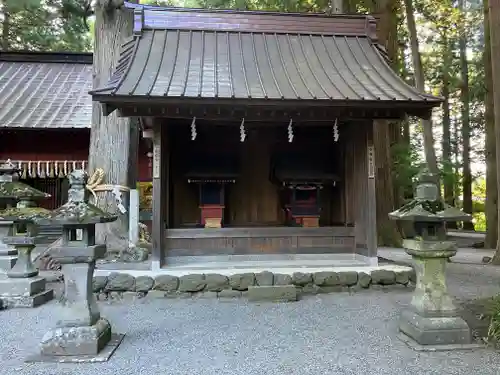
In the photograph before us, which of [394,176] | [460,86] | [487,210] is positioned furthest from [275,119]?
[460,86]

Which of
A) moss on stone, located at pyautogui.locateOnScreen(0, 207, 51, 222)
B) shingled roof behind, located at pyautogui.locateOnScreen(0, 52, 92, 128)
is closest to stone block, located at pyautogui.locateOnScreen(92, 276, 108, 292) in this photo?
moss on stone, located at pyautogui.locateOnScreen(0, 207, 51, 222)

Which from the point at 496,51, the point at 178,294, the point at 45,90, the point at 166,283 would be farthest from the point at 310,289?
the point at 45,90

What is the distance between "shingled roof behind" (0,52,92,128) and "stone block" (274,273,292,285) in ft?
23.8

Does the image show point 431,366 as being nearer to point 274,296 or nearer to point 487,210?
point 274,296

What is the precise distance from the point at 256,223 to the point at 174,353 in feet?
13.8

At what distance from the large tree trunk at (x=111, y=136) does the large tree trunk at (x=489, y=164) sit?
31.3 ft

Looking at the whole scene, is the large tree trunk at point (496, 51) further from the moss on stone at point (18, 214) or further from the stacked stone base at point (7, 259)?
the stacked stone base at point (7, 259)

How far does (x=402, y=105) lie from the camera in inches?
217

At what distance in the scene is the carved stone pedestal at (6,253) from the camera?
251 inches

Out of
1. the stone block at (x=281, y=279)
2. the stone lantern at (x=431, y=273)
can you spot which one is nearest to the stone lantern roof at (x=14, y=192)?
the stone block at (x=281, y=279)

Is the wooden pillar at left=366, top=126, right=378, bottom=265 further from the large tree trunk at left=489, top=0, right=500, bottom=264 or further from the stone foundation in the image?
the large tree trunk at left=489, top=0, right=500, bottom=264

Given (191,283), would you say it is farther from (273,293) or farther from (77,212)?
(77,212)

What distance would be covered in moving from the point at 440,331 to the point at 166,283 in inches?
140

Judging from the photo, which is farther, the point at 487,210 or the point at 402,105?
the point at 487,210
